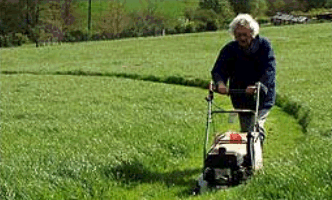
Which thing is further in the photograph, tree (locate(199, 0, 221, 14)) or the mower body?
tree (locate(199, 0, 221, 14))

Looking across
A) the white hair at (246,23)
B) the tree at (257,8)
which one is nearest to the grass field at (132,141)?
the white hair at (246,23)

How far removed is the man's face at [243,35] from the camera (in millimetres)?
9266

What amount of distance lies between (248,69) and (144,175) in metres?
2.47

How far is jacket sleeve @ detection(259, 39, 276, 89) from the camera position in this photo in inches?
375

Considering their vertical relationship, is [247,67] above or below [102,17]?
above

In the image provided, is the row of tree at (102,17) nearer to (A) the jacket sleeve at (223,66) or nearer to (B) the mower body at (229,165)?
(A) the jacket sleeve at (223,66)

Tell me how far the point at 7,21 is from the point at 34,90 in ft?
277

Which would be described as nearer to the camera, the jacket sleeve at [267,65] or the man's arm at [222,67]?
the jacket sleeve at [267,65]

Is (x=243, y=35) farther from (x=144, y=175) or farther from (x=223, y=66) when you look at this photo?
(x=144, y=175)

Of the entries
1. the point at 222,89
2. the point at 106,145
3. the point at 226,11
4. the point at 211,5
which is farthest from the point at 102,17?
the point at 222,89

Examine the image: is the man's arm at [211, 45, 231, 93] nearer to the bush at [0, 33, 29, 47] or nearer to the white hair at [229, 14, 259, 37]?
the white hair at [229, 14, 259, 37]

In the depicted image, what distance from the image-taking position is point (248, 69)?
9.83 metres

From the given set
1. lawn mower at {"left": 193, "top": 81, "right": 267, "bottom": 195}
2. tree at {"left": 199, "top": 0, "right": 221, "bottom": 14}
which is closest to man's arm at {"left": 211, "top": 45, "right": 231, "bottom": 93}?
lawn mower at {"left": 193, "top": 81, "right": 267, "bottom": 195}

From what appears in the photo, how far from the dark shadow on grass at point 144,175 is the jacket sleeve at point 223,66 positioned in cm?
162
